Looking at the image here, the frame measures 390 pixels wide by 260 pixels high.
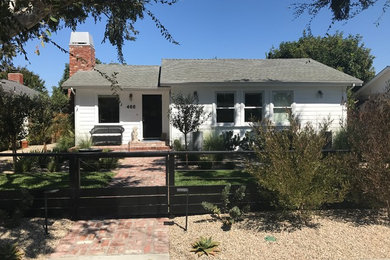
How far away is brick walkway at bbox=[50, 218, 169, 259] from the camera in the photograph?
4.13 metres

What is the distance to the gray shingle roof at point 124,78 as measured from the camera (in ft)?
48.5

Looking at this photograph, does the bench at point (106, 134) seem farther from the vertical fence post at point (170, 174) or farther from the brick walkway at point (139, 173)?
the vertical fence post at point (170, 174)

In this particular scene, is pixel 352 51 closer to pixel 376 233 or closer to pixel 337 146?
pixel 337 146

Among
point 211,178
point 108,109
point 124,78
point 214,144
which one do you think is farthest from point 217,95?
point 211,178

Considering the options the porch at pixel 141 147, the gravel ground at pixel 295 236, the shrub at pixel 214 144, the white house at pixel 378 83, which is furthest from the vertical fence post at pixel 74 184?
the white house at pixel 378 83

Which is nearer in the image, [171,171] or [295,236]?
[295,236]

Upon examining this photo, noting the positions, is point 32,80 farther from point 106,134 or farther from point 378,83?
point 378,83

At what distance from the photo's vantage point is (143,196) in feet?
17.5

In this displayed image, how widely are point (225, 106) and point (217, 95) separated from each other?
646mm

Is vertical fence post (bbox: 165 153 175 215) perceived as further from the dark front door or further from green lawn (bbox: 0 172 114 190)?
the dark front door

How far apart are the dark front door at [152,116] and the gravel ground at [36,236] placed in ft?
36.3

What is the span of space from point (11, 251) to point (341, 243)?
447 centimetres

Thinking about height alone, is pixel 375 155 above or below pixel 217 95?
below

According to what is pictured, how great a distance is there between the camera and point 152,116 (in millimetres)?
16094
